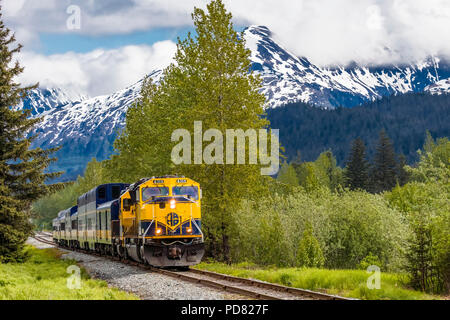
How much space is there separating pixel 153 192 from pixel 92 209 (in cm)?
1529

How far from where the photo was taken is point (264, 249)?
3139cm

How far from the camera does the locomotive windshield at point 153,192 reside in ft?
81.7

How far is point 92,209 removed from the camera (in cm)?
3891

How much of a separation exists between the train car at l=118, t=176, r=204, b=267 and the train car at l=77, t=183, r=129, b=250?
8.92 meters

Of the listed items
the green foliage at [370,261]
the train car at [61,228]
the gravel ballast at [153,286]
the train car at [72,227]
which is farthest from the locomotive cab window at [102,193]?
the train car at [61,228]

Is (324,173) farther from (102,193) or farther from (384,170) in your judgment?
(102,193)

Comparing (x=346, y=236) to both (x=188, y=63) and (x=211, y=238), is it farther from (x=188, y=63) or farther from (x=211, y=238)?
(x=188, y=63)

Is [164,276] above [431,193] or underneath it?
underneath

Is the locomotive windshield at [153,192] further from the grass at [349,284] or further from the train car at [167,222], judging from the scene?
the grass at [349,284]

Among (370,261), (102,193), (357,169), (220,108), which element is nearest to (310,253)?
(370,261)

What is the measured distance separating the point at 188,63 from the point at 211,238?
11319 millimetres

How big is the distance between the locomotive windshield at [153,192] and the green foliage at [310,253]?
7072mm

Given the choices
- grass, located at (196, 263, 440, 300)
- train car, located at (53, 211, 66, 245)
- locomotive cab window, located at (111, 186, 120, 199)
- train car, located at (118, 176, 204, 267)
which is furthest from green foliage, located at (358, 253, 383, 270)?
train car, located at (53, 211, 66, 245)
